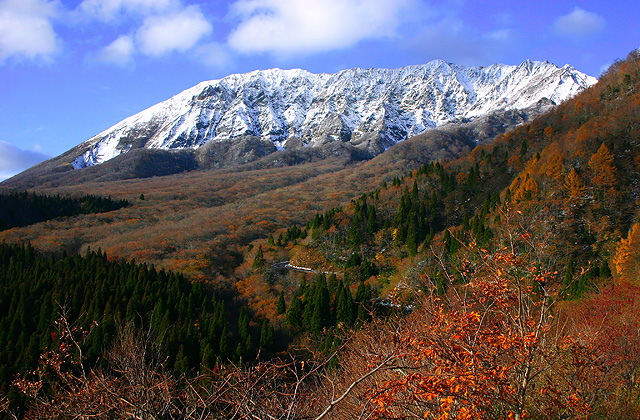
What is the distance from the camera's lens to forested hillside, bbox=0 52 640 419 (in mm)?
8320

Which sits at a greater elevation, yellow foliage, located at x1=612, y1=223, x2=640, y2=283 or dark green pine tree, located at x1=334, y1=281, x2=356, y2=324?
yellow foliage, located at x1=612, y1=223, x2=640, y2=283

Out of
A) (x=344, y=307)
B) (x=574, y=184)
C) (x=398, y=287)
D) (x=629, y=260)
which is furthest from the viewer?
(x=574, y=184)

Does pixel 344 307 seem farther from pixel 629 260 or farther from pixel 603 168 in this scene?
pixel 603 168

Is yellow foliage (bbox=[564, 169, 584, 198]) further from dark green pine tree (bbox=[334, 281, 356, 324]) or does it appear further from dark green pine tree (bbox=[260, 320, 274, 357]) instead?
dark green pine tree (bbox=[260, 320, 274, 357])

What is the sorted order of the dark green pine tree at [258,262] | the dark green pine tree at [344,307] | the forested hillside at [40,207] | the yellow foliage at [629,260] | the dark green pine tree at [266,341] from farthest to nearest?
the forested hillside at [40,207] < the dark green pine tree at [258,262] < the dark green pine tree at [344,307] < the dark green pine tree at [266,341] < the yellow foliage at [629,260]

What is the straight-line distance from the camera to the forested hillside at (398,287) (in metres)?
8.32

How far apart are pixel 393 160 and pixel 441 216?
422 ft

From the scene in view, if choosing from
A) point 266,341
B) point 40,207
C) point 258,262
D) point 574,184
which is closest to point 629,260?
point 574,184

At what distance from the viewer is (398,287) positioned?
139 ft

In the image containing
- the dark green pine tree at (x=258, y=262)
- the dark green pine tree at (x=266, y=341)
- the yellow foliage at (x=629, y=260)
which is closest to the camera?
the yellow foliage at (x=629, y=260)

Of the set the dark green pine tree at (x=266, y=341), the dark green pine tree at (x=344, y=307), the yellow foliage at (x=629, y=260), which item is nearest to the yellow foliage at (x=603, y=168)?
the yellow foliage at (x=629, y=260)

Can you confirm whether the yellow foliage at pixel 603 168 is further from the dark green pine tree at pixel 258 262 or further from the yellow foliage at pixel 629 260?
the dark green pine tree at pixel 258 262

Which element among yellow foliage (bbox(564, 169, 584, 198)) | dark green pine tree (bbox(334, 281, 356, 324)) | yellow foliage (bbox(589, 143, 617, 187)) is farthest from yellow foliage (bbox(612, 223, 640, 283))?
dark green pine tree (bbox(334, 281, 356, 324))

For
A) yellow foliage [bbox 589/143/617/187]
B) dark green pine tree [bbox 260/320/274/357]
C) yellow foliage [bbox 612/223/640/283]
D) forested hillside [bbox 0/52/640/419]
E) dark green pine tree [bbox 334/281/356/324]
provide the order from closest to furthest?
forested hillside [bbox 0/52/640/419], yellow foliage [bbox 612/223/640/283], dark green pine tree [bbox 260/320/274/357], dark green pine tree [bbox 334/281/356/324], yellow foliage [bbox 589/143/617/187]
